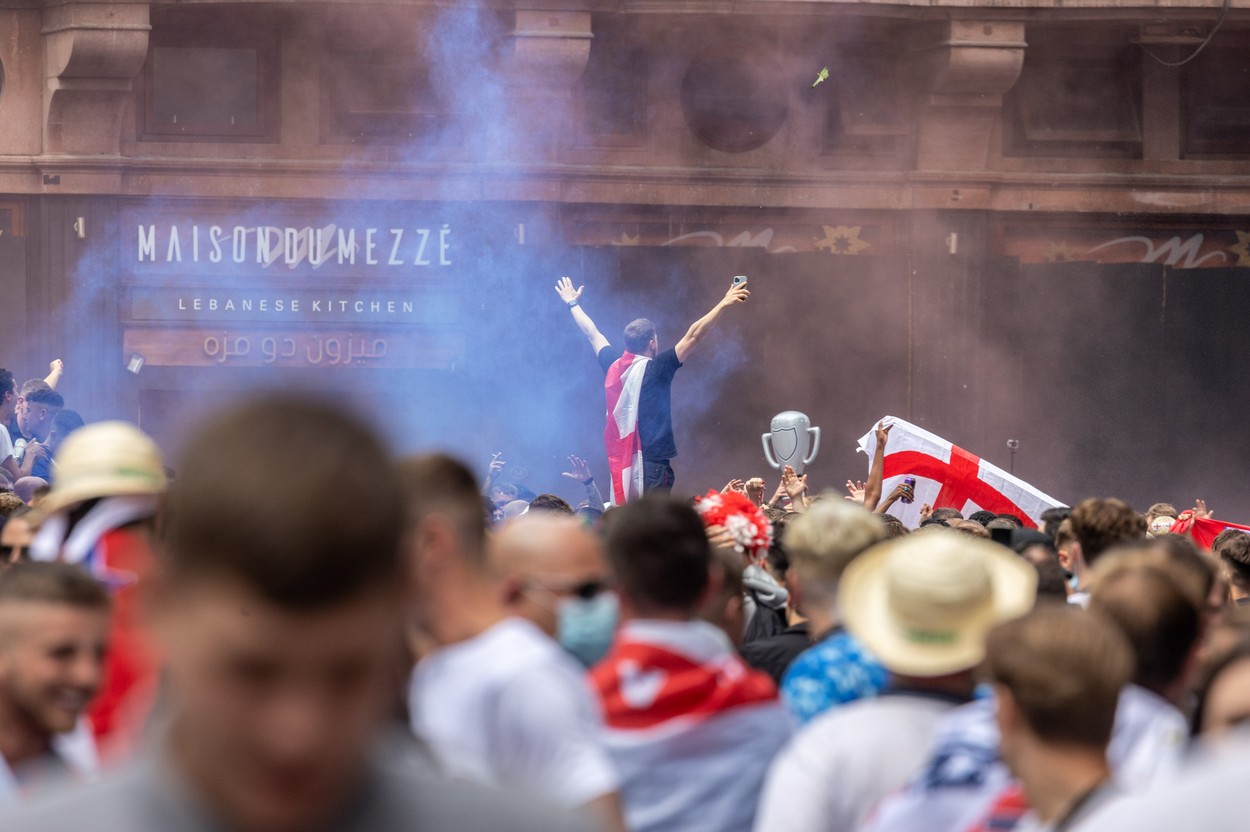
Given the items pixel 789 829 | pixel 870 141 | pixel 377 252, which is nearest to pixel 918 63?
pixel 870 141

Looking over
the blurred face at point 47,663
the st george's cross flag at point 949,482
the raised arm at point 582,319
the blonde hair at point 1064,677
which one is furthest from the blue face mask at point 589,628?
the raised arm at point 582,319

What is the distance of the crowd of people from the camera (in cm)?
120

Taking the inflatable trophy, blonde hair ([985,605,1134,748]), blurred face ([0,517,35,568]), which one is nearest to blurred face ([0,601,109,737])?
blurred face ([0,517,35,568])

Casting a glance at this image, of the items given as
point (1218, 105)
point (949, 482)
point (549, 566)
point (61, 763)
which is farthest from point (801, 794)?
point (1218, 105)

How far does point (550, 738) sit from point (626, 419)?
28.6 feet

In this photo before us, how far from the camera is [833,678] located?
364 centimetres

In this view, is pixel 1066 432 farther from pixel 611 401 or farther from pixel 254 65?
pixel 254 65

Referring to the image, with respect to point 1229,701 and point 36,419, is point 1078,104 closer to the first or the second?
point 36,419

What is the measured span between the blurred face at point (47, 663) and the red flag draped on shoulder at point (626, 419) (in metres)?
8.36

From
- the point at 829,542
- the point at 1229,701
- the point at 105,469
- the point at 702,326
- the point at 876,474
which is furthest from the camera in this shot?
the point at 702,326

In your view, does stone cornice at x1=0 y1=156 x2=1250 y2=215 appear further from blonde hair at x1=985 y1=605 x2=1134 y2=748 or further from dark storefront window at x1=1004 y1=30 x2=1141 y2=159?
blonde hair at x1=985 y1=605 x2=1134 y2=748

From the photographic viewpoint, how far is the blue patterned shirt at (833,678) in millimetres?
3598

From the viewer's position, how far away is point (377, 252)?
48.1 ft

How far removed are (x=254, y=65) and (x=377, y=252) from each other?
1.83 metres
